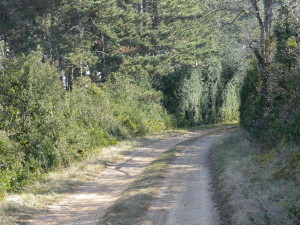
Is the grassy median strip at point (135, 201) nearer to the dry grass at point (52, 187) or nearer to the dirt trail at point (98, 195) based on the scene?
the dirt trail at point (98, 195)

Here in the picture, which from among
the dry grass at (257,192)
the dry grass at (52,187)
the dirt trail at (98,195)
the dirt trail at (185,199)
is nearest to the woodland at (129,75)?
the dry grass at (52,187)

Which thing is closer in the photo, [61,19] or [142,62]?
[61,19]

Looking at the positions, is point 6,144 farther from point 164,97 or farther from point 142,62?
point 164,97

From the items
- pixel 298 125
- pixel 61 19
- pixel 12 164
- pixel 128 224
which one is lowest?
pixel 128 224

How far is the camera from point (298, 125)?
10.0 metres

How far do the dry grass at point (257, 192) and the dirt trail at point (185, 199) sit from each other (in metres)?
0.39

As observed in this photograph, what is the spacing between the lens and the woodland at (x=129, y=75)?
13.1m

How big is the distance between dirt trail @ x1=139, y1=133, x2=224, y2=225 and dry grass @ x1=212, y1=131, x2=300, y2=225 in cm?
39

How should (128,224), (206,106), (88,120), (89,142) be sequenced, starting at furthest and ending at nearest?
(206,106) < (88,120) < (89,142) < (128,224)

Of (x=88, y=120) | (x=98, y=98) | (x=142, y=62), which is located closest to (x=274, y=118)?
(x=88, y=120)

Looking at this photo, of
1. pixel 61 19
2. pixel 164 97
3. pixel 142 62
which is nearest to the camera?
pixel 61 19

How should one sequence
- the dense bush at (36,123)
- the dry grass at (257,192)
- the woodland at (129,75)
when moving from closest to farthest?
1. the dry grass at (257,192)
2. the dense bush at (36,123)
3. the woodland at (129,75)

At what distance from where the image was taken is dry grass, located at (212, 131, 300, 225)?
22.4 ft

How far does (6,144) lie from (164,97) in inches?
970
